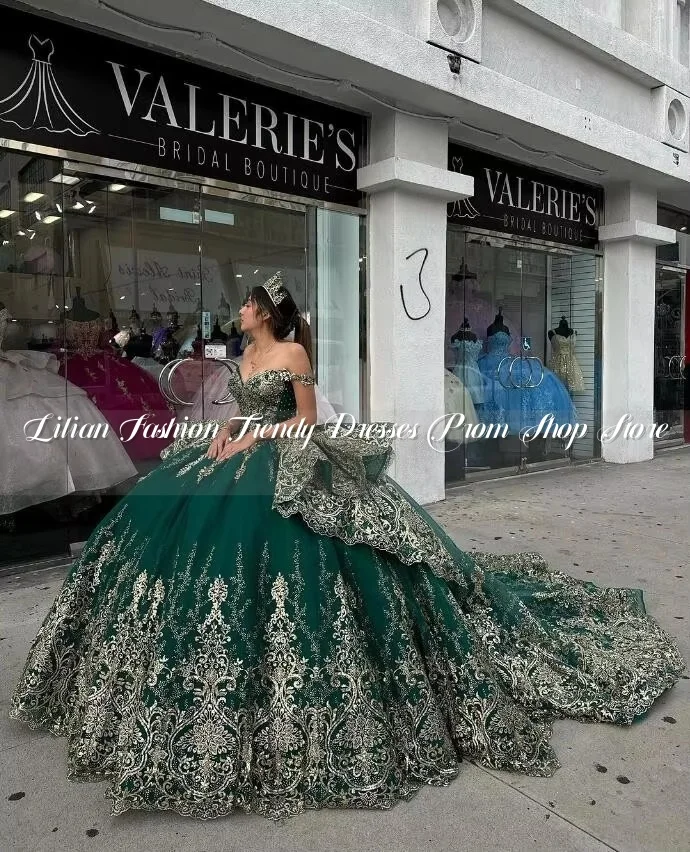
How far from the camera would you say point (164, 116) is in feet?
16.5

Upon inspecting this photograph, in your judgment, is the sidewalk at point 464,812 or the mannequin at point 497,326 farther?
the mannequin at point 497,326

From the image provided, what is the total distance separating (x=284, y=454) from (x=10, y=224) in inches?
123

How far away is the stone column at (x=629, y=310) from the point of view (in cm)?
883

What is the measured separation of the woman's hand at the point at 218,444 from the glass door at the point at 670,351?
336 inches

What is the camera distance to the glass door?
10.1 metres

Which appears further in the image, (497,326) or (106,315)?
(497,326)

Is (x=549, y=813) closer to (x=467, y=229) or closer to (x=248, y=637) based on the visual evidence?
(x=248, y=637)

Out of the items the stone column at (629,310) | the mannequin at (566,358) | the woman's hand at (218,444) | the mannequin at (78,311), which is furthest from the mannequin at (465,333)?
the woman's hand at (218,444)

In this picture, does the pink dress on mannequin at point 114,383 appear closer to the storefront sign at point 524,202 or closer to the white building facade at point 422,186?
the white building facade at point 422,186

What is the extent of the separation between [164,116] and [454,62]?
2.47 m

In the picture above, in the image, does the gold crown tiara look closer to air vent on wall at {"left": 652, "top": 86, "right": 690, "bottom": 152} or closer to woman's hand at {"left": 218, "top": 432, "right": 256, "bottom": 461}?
woman's hand at {"left": 218, "top": 432, "right": 256, "bottom": 461}

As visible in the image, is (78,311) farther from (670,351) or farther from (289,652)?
(670,351)

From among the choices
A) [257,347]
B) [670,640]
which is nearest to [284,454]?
[257,347]

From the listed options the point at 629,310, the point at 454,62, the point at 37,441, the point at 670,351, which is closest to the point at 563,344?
the point at 629,310
